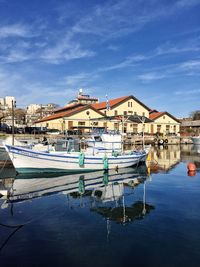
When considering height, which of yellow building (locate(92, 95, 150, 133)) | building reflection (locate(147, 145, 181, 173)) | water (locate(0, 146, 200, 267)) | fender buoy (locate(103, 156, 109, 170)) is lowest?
water (locate(0, 146, 200, 267))

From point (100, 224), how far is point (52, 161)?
13.2 metres

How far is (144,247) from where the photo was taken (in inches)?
360

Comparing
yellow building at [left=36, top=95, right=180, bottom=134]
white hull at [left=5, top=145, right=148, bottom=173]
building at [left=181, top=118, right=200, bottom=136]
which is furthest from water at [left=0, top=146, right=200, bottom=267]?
building at [left=181, top=118, right=200, bottom=136]

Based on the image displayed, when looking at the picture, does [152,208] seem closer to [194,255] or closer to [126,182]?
[194,255]

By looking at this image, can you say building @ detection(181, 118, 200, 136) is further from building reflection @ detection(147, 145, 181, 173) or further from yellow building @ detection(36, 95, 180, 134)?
building reflection @ detection(147, 145, 181, 173)

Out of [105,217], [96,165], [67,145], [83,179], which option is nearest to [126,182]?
Answer: [83,179]

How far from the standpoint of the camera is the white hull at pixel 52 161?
76.3 feet

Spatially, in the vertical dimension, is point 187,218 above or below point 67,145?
below

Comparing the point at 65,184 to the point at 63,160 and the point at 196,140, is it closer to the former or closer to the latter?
the point at 63,160

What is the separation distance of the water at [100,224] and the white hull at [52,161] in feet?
11.4

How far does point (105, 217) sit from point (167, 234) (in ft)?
9.83

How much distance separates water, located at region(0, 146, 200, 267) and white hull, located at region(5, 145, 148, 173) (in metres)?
3.48

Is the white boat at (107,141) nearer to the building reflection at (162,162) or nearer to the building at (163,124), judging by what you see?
the building reflection at (162,162)

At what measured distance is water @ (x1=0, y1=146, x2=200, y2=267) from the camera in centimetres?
848
